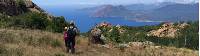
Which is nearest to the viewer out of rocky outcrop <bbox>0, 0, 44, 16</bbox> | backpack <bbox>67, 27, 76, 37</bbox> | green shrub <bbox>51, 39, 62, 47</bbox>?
backpack <bbox>67, 27, 76, 37</bbox>

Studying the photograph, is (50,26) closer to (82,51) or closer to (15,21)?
(15,21)

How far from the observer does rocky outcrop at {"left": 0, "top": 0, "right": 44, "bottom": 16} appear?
4259 cm

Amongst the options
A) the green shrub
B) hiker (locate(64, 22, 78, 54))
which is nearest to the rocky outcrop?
the green shrub

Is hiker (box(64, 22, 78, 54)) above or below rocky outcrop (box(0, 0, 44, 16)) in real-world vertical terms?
above

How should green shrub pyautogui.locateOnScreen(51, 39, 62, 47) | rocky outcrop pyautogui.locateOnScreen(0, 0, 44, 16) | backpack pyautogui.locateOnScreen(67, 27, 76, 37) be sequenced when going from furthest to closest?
rocky outcrop pyautogui.locateOnScreen(0, 0, 44, 16), green shrub pyautogui.locateOnScreen(51, 39, 62, 47), backpack pyautogui.locateOnScreen(67, 27, 76, 37)

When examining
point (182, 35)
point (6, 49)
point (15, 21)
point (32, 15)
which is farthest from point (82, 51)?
point (182, 35)

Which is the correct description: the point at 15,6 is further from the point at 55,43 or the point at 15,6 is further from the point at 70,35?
the point at 70,35

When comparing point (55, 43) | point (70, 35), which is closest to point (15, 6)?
point (55, 43)

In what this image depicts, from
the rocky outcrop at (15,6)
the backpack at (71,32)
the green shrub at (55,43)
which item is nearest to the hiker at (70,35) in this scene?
the backpack at (71,32)

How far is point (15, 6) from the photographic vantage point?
4397 cm

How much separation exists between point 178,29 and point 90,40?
13570cm

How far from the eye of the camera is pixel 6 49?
603 inches

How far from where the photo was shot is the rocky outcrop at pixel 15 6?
140ft

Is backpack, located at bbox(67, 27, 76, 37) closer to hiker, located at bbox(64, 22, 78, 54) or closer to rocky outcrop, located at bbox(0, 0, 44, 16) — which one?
hiker, located at bbox(64, 22, 78, 54)
